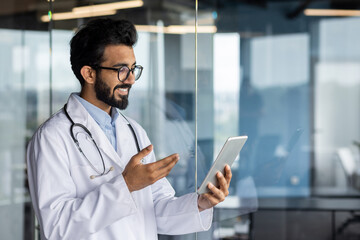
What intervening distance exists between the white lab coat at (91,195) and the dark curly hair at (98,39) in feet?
0.43

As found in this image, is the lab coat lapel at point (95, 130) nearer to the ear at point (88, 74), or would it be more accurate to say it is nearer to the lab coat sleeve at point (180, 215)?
the ear at point (88, 74)

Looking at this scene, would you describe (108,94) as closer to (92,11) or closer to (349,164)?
(92,11)

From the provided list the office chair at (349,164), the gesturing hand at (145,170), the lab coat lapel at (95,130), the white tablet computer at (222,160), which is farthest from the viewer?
the office chair at (349,164)

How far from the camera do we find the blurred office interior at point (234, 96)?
10.2 ft

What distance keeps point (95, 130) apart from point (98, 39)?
0.28m

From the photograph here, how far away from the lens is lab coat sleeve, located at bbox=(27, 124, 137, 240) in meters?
1.44

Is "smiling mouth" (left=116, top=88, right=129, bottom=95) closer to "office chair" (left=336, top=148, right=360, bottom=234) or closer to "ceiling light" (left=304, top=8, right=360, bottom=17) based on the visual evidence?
"office chair" (left=336, top=148, right=360, bottom=234)

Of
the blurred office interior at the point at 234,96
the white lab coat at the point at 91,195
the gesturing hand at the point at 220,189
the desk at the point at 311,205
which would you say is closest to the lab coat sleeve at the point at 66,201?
the white lab coat at the point at 91,195

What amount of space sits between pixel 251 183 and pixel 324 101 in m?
2.78

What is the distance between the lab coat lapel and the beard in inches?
2.7

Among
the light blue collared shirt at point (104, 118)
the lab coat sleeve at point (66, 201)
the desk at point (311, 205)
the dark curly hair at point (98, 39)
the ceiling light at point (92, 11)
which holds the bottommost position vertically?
the desk at point (311, 205)

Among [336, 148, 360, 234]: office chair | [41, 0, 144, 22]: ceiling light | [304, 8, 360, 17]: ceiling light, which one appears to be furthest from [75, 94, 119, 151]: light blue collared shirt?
[304, 8, 360, 17]: ceiling light

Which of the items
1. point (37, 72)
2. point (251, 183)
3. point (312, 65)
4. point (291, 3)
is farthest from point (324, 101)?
point (37, 72)

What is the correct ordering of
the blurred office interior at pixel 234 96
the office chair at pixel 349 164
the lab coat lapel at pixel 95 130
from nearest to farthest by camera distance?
the lab coat lapel at pixel 95 130, the blurred office interior at pixel 234 96, the office chair at pixel 349 164
